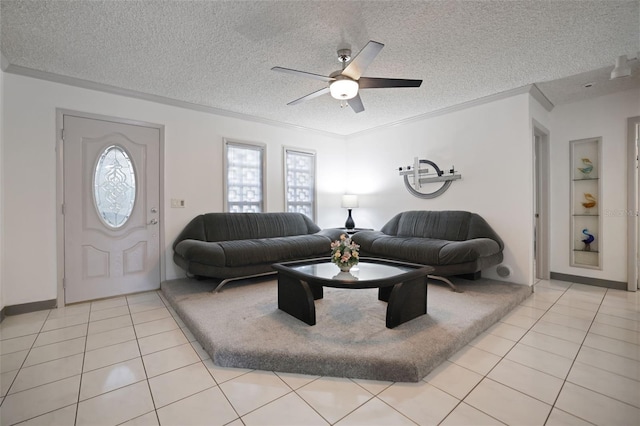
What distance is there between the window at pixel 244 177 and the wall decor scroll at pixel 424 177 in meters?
2.48

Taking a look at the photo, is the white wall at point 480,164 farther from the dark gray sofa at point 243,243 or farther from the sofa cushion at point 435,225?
the dark gray sofa at point 243,243

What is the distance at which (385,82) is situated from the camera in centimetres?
249

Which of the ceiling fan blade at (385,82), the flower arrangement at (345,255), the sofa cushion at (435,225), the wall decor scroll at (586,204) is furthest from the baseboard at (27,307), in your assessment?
the wall decor scroll at (586,204)

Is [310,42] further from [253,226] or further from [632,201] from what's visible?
[632,201]

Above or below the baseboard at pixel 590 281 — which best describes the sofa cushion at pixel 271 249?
above

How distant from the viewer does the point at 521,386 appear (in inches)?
65.9

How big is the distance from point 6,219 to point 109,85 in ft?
5.89

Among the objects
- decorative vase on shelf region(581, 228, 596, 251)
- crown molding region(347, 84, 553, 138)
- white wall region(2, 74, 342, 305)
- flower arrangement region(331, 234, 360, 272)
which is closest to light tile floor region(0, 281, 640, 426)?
white wall region(2, 74, 342, 305)

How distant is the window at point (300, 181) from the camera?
511 centimetres

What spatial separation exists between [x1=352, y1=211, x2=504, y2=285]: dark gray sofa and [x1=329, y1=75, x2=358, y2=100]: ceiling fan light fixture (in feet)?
6.77

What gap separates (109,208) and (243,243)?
5.38ft

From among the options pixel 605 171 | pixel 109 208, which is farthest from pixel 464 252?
pixel 109 208

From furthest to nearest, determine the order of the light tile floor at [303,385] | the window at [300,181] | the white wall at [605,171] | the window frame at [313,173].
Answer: the window at [300,181] < the window frame at [313,173] < the white wall at [605,171] < the light tile floor at [303,385]

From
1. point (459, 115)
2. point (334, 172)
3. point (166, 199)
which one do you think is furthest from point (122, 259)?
point (459, 115)
